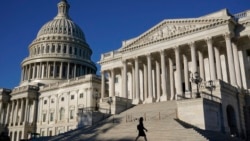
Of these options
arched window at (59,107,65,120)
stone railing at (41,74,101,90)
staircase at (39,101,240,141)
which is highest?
stone railing at (41,74,101,90)

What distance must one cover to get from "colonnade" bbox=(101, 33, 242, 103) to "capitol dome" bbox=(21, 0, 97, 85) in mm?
45846

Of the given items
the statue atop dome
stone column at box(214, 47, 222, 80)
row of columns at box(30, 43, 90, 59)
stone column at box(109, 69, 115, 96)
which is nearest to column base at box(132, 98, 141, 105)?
stone column at box(109, 69, 115, 96)

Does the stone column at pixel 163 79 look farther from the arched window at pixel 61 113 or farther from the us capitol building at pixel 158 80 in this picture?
the arched window at pixel 61 113

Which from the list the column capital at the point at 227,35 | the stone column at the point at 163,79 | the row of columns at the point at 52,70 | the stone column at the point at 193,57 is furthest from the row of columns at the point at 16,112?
the column capital at the point at 227,35

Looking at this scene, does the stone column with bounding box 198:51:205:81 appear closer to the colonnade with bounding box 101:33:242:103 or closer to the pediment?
the colonnade with bounding box 101:33:242:103

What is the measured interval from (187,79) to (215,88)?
13.6 metres

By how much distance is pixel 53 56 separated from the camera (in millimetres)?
107000

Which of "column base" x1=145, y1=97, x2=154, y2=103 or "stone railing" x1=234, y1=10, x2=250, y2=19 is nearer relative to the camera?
"stone railing" x1=234, y1=10, x2=250, y2=19

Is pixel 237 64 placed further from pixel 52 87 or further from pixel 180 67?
pixel 52 87

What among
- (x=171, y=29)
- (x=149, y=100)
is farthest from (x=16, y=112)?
(x=171, y=29)

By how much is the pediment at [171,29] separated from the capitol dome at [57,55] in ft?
168

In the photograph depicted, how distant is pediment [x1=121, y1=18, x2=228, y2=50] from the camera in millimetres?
49588

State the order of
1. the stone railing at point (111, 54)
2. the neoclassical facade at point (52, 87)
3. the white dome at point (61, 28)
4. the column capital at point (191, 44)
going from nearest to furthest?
the column capital at point (191, 44) < the stone railing at point (111, 54) < the neoclassical facade at point (52, 87) < the white dome at point (61, 28)

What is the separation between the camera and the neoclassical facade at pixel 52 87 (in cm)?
7988
